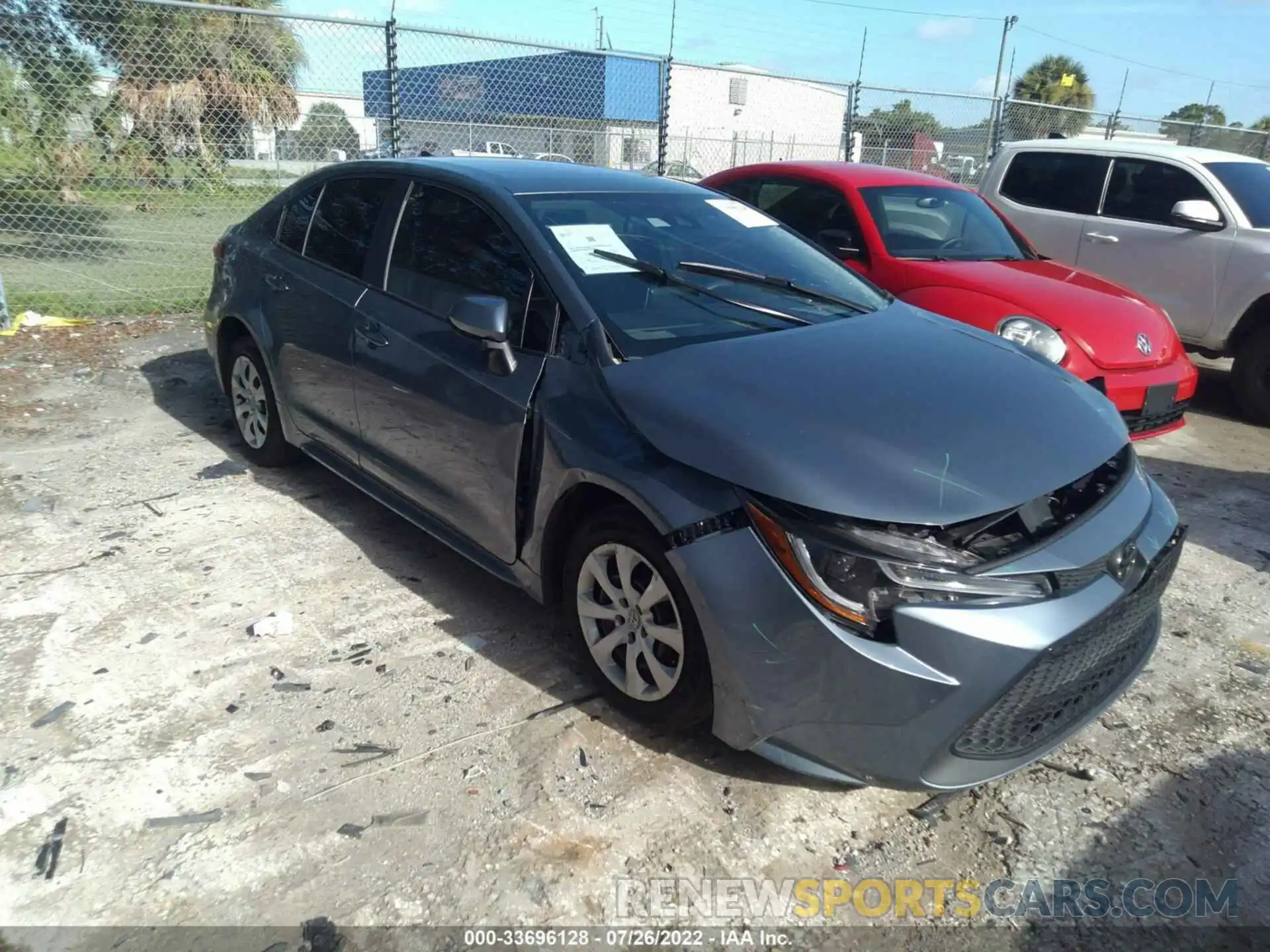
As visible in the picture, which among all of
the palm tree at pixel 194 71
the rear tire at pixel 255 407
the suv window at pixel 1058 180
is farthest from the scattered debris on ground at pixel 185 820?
the suv window at pixel 1058 180

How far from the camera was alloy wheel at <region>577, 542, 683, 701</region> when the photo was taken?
8.85ft

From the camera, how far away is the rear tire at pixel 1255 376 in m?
6.82

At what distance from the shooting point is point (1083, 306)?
5.31 metres

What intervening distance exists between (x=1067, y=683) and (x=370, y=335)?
2856 millimetres

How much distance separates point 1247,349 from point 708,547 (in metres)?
6.37

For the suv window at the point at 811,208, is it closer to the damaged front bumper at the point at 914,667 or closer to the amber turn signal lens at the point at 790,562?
the damaged front bumper at the point at 914,667

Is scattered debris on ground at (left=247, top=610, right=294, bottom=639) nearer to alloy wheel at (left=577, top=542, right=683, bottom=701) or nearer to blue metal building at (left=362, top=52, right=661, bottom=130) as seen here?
alloy wheel at (left=577, top=542, right=683, bottom=701)

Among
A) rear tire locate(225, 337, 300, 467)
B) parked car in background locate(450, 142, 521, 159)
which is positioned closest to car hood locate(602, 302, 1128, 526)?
rear tire locate(225, 337, 300, 467)

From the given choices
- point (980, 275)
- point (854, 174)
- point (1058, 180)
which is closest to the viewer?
point (980, 275)

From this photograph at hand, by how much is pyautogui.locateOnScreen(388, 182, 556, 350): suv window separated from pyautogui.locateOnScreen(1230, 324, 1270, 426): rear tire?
6.13 metres

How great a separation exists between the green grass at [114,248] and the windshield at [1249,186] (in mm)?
8660

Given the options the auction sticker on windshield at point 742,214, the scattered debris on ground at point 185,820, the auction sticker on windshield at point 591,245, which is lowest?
the scattered debris on ground at point 185,820

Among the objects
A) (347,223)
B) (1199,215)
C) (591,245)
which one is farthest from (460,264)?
(1199,215)

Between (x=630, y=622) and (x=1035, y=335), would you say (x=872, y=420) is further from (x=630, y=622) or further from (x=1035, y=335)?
(x=1035, y=335)
